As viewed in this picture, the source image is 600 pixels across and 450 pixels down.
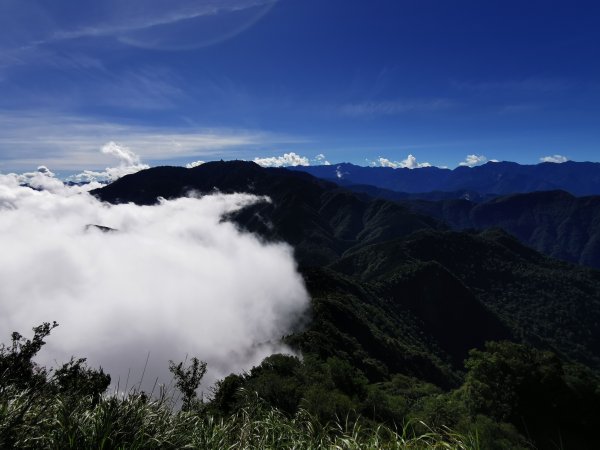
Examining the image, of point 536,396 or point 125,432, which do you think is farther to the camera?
point 536,396

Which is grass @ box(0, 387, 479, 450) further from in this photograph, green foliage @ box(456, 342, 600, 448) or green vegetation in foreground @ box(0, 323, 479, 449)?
green foliage @ box(456, 342, 600, 448)

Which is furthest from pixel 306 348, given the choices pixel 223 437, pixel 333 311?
pixel 223 437

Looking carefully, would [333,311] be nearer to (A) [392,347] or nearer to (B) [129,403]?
(A) [392,347]

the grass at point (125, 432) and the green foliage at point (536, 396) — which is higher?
the grass at point (125, 432)

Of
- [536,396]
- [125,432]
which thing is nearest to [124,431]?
[125,432]

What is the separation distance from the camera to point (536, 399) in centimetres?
6444

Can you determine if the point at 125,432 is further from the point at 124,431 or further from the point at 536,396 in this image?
the point at 536,396

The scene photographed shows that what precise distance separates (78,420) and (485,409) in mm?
71042

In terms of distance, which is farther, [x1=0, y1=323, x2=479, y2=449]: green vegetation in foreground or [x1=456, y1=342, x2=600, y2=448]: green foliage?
[x1=456, y1=342, x2=600, y2=448]: green foliage

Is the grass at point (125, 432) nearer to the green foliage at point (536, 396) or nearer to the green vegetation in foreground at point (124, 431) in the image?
the green vegetation in foreground at point (124, 431)

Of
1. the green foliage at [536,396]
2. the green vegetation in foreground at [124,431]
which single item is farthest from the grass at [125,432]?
the green foliage at [536,396]

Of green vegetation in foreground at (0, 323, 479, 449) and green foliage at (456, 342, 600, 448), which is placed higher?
green vegetation in foreground at (0, 323, 479, 449)

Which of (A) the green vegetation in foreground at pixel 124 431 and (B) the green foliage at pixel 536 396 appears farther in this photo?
(B) the green foliage at pixel 536 396

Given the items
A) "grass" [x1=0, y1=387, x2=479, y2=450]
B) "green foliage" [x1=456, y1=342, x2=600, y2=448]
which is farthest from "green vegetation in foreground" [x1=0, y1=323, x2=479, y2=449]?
"green foliage" [x1=456, y1=342, x2=600, y2=448]
